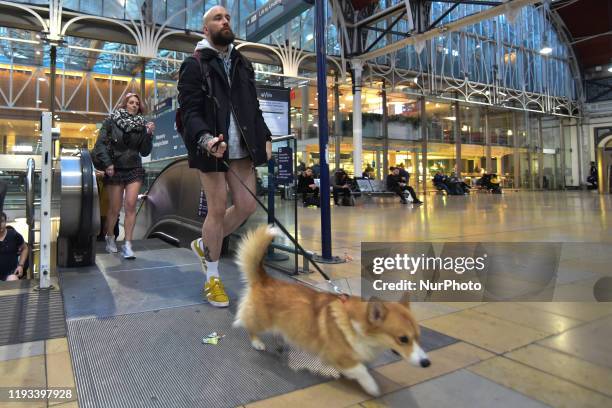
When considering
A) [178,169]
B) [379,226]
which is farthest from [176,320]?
[379,226]

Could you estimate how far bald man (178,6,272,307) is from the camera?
2824 mm

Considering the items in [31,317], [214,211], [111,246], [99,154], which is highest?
[99,154]

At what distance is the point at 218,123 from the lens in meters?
2.87

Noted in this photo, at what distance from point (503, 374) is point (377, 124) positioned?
20.2 m

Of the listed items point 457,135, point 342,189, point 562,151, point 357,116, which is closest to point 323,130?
point 342,189

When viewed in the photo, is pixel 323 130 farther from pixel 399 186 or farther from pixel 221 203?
pixel 399 186

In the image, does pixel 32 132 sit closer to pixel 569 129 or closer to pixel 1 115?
pixel 1 115

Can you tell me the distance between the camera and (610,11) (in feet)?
77.2

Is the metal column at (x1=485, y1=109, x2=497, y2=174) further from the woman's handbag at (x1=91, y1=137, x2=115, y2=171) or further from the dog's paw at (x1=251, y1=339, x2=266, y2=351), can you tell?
the dog's paw at (x1=251, y1=339, x2=266, y2=351)

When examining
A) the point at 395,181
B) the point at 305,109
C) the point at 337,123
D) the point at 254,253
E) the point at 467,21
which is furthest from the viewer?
the point at 305,109

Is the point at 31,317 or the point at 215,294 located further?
the point at 215,294

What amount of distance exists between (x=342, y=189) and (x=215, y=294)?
39.9ft

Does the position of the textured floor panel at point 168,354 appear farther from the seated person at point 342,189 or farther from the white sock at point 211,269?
the seated person at point 342,189

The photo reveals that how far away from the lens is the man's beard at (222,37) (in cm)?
293
